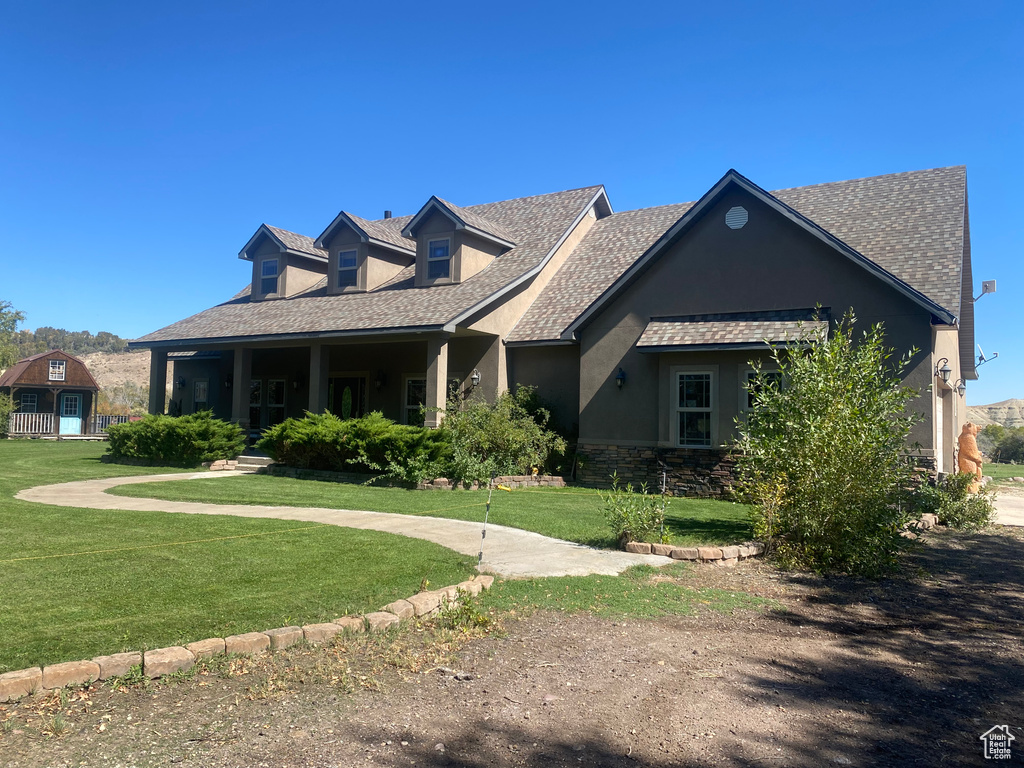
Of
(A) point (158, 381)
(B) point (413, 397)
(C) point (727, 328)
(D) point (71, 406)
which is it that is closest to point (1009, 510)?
(C) point (727, 328)

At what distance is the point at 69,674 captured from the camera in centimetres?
411

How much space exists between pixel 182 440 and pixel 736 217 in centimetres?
1425

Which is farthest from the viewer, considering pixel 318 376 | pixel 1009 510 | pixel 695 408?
pixel 318 376

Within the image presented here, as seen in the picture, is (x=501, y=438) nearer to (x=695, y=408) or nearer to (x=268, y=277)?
(x=695, y=408)

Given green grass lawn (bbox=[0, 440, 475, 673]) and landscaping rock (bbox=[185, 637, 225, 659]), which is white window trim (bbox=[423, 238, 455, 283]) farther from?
landscaping rock (bbox=[185, 637, 225, 659])

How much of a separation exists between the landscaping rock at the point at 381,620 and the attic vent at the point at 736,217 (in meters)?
12.9

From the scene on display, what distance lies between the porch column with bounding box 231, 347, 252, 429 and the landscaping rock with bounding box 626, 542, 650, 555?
47.7ft

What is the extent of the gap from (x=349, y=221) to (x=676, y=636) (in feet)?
58.9

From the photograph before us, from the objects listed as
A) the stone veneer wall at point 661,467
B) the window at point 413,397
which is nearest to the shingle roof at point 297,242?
the window at point 413,397

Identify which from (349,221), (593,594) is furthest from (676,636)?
(349,221)

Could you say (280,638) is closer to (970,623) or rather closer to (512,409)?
(970,623)

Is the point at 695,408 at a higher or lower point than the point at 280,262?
lower

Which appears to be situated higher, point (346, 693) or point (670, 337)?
point (670, 337)

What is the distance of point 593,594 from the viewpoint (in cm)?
668
